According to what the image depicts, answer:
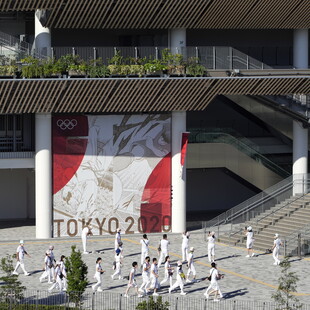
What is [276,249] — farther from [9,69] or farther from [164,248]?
[9,69]

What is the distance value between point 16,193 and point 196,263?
53.2ft

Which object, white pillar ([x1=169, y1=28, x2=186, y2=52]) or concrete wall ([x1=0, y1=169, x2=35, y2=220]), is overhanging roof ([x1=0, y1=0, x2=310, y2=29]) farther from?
concrete wall ([x1=0, y1=169, x2=35, y2=220])

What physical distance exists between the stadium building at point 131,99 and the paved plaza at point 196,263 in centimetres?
153

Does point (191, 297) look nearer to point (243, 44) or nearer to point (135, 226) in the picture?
point (135, 226)

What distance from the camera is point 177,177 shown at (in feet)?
199

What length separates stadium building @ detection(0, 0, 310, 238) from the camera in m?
56.9

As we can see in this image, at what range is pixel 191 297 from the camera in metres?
46.4

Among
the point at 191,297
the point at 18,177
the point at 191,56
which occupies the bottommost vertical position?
the point at 191,297

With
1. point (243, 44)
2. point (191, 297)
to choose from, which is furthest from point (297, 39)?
point (191, 297)

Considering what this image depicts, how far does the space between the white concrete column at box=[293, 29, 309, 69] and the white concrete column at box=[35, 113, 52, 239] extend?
47.4 feet

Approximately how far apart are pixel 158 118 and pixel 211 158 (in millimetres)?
5605

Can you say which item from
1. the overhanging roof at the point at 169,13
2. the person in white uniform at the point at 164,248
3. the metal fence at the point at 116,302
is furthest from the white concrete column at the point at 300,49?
the metal fence at the point at 116,302

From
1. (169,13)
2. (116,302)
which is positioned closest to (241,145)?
(169,13)

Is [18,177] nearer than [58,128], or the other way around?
[58,128]
